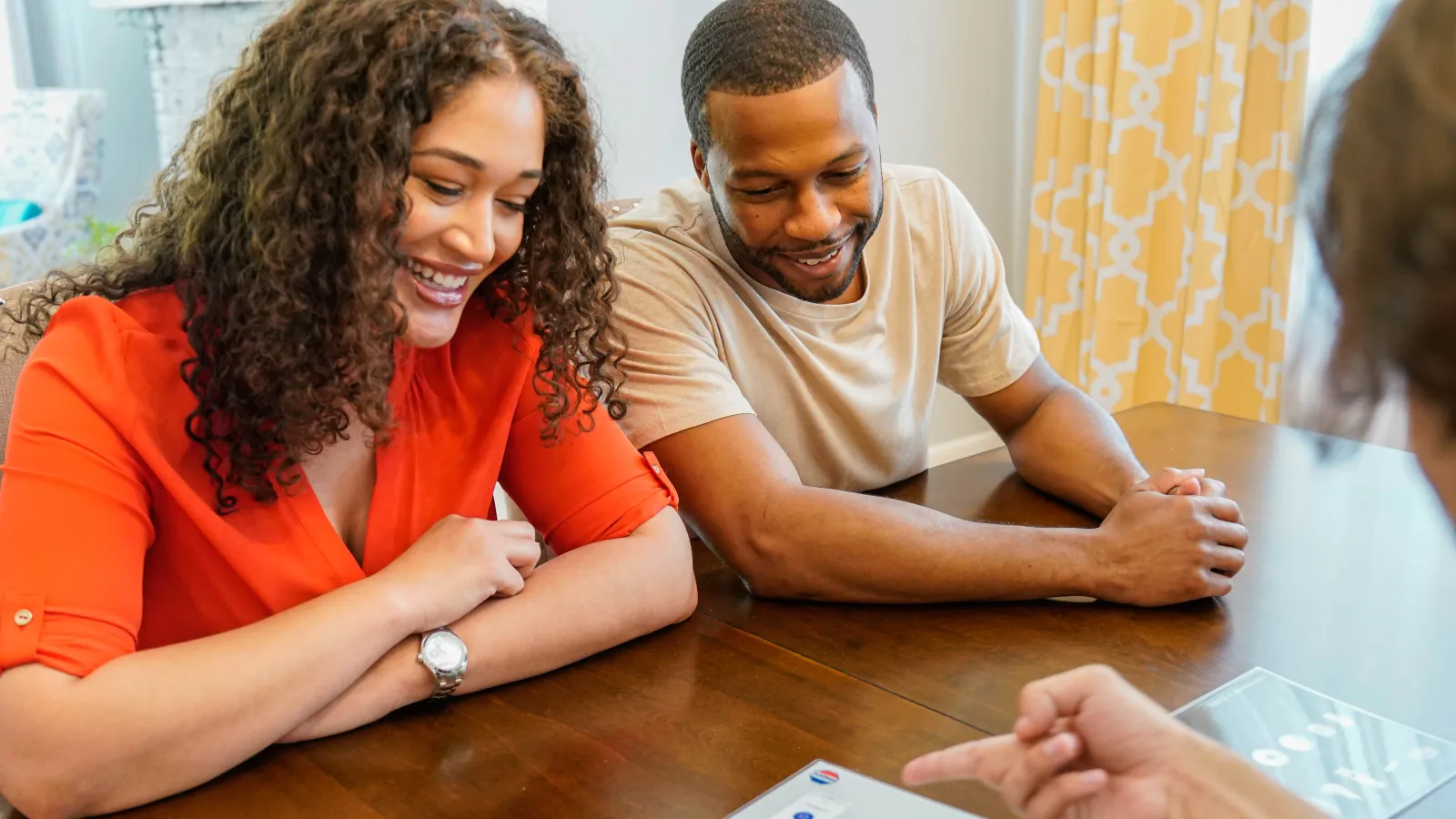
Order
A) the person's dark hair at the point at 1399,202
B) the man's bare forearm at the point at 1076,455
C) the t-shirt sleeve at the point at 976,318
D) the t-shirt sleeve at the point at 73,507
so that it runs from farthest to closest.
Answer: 1. the t-shirt sleeve at the point at 976,318
2. the man's bare forearm at the point at 1076,455
3. the t-shirt sleeve at the point at 73,507
4. the person's dark hair at the point at 1399,202

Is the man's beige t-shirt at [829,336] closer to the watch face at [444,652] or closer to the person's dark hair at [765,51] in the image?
the person's dark hair at [765,51]

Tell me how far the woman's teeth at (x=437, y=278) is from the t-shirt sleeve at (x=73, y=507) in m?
0.25

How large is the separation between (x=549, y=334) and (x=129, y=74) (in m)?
2.59

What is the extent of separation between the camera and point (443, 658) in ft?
3.69

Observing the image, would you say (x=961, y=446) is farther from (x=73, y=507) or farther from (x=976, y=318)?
(x=73, y=507)

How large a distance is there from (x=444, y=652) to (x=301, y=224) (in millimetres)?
388

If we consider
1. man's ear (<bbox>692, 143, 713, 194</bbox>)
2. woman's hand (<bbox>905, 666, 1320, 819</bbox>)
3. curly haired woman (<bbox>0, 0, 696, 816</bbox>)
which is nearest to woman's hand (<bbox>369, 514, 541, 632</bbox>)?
curly haired woman (<bbox>0, 0, 696, 816</bbox>)

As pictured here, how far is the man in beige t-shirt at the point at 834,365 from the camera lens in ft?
4.54

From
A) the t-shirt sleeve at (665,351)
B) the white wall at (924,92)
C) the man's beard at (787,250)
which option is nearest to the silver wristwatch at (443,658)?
the t-shirt sleeve at (665,351)

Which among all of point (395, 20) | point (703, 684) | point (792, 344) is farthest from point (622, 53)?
point (703, 684)

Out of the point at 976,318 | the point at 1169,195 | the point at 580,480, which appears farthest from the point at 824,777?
the point at 1169,195

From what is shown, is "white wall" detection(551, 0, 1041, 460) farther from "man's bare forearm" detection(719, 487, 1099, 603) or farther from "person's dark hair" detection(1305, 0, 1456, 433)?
"person's dark hair" detection(1305, 0, 1456, 433)

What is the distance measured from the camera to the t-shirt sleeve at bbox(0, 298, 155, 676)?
3.21ft

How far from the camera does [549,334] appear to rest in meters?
1.33
